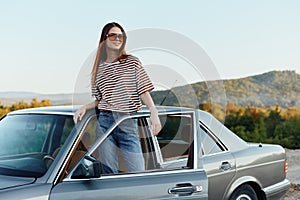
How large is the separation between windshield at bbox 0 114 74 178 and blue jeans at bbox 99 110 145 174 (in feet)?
1.07

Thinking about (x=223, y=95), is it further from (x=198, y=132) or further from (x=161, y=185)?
(x=161, y=185)

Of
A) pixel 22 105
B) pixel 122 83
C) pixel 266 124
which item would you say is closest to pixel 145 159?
pixel 122 83

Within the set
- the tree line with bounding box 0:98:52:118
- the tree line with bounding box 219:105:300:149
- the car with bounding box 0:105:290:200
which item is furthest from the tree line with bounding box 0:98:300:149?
the car with bounding box 0:105:290:200

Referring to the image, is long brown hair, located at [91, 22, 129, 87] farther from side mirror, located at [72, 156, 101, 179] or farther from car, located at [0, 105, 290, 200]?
side mirror, located at [72, 156, 101, 179]

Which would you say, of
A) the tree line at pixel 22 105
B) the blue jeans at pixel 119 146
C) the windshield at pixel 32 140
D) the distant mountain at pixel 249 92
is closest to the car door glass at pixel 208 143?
Answer: the distant mountain at pixel 249 92

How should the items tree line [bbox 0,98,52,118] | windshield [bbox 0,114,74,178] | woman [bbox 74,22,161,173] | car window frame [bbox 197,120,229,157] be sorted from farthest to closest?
tree line [bbox 0,98,52,118]
car window frame [bbox 197,120,229,157]
woman [bbox 74,22,161,173]
windshield [bbox 0,114,74,178]

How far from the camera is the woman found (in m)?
4.28

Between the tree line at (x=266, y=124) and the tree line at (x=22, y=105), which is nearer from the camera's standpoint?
the tree line at (x=22, y=105)

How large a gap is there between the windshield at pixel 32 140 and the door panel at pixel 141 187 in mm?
379

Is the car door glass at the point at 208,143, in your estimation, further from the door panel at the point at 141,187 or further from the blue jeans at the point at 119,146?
the blue jeans at the point at 119,146

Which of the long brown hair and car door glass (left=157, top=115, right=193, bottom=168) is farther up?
the long brown hair

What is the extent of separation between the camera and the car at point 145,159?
153 inches

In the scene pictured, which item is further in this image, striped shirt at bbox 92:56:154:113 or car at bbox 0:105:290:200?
striped shirt at bbox 92:56:154:113

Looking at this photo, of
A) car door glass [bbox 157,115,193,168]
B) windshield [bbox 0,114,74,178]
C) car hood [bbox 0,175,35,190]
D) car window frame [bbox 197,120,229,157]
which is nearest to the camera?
car hood [bbox 0,175,35,190]
